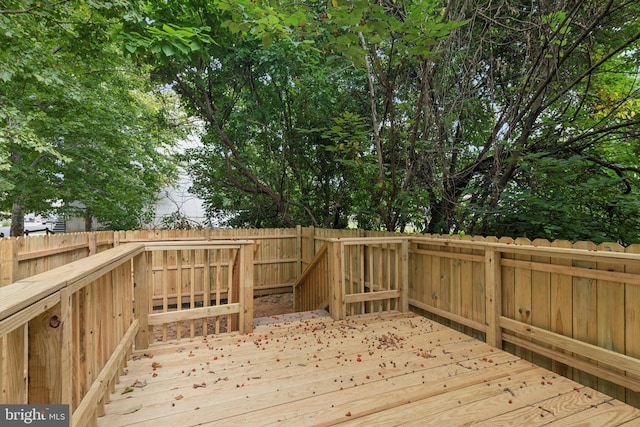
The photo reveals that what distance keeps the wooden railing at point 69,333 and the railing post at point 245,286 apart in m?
0.94

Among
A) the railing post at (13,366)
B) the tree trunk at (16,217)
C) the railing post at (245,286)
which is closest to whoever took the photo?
the railing post at (13,366)

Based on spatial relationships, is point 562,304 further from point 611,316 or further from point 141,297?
point 141,297

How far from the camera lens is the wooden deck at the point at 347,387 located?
1.93m

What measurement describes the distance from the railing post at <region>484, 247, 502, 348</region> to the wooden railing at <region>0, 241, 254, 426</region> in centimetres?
314

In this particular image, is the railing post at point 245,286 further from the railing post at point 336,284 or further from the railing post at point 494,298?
the railing post at point 494,298

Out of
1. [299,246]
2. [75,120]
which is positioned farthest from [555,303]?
[75,120]

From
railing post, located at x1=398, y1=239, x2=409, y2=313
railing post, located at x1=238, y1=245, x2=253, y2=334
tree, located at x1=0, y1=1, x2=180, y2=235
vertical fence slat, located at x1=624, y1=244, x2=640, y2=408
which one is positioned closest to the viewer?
vertical fence slat, located at x1=624, y1=244, x2=640, y2=408

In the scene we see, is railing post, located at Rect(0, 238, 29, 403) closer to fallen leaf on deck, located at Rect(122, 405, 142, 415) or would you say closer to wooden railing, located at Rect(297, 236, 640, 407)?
fallen leaf on deck, located at Rect(122, 405, 142, 415)

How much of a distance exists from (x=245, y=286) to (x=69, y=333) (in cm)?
214

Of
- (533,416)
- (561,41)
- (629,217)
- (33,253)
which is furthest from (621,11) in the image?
(33,253)

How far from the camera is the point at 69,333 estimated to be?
1310 mm

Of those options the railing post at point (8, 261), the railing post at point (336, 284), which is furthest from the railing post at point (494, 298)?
the railing post at point (8, 261)

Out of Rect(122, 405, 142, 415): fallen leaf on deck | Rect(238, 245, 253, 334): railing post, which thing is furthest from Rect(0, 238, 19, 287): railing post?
Rect(238, 245, 253, 334): railing post

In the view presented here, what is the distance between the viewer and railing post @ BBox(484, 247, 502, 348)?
3.05 m
